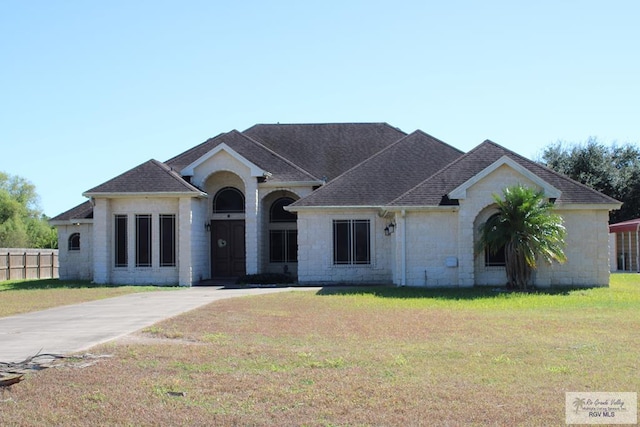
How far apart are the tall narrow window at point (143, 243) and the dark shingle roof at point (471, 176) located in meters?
10.2

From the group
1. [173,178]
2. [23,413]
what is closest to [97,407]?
[23,413]

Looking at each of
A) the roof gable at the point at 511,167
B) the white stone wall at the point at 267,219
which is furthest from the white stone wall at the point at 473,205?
the white stone wall at the point at 267,219

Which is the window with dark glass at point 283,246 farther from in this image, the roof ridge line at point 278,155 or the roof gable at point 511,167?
the roof gable at point 511,167

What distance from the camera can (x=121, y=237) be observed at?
2952 centimetres

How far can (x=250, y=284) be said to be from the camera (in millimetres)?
28516

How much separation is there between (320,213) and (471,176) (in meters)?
5.97

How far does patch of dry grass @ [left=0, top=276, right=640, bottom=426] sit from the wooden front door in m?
16.1

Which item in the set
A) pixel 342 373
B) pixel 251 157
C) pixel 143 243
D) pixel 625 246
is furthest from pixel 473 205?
pixel 625 246

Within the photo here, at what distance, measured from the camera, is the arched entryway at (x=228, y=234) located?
105 feet

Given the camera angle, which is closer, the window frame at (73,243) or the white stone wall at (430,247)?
the white stone wall at (430,247)

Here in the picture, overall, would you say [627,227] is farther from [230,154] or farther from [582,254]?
[230,154]

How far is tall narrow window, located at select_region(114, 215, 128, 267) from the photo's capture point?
2948 centimetres

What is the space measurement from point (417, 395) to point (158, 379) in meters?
3.41

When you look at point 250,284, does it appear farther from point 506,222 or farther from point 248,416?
point 248,416
